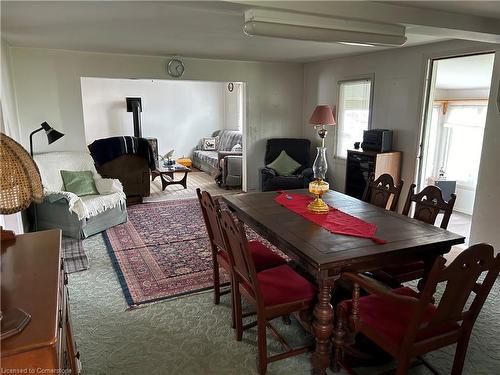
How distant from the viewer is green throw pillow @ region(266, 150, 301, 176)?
590cm

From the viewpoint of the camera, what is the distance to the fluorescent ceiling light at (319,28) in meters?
2.19

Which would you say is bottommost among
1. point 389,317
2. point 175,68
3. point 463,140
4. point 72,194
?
point 389,317

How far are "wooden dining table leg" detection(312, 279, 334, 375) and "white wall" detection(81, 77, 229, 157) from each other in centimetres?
732

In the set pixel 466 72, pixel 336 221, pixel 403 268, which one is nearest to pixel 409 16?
pixel 336 221

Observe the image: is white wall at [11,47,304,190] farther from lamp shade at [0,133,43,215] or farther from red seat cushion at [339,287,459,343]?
red seat cushion at [339,287,459,343]

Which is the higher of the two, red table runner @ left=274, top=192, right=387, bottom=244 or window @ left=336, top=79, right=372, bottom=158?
window @ left=336, top=79, right=372, bottom=158

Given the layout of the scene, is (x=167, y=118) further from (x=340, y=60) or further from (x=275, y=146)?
(x=340, y=60)

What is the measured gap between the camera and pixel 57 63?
4.84 metres

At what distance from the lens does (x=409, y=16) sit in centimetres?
247

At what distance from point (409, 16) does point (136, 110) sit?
6.68 metres

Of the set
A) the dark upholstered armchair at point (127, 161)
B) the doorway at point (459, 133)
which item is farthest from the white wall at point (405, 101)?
the dark upholstered armchair at point (127, 161)

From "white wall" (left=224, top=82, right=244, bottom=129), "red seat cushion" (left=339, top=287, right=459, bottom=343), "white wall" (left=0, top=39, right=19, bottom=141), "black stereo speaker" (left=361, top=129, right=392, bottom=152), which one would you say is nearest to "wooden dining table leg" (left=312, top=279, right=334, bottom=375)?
"red seat cushion" (left=339, top=287, right=459, bottom=343)

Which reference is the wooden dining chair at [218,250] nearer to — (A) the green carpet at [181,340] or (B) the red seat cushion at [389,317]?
(A) the green carpet at [181,340]

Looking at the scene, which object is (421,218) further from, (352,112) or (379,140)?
(352,112)
